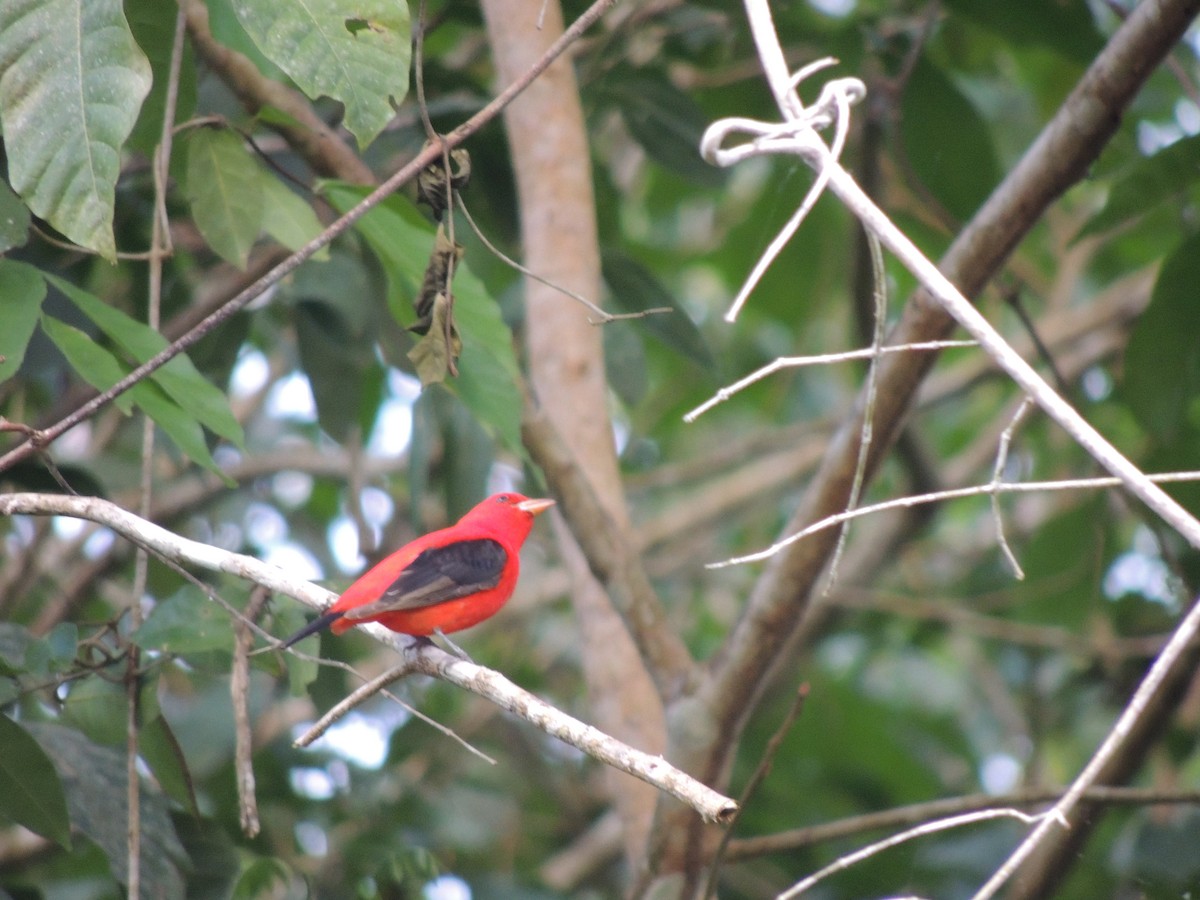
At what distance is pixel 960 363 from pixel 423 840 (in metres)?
3.74

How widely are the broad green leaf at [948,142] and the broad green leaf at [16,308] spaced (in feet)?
9.75

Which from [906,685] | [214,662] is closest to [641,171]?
[906,685]

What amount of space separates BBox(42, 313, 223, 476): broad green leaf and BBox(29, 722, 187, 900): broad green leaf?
0.98 metres

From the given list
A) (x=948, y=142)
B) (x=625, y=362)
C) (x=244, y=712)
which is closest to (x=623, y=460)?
(x=625, y=362)

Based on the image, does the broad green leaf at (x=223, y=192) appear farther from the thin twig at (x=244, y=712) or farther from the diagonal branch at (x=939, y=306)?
the diagonal branch at (x=939, y=306)

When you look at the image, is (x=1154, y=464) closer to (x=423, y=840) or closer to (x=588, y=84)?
(x=588, y=84)

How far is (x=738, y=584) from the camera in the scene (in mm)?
7426

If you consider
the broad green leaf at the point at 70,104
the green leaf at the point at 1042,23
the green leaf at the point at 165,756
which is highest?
the green leaf at the point at 1042,23

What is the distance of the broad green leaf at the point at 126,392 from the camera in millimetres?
2580

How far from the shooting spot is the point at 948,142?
4.50 meters

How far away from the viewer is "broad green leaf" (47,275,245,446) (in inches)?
105

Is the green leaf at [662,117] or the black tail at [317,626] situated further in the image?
the green leaf at [662,117]

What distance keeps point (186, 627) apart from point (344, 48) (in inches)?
51.3

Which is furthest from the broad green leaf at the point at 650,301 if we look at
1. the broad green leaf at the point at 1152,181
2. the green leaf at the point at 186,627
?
the green leaf at the point at 186,627
